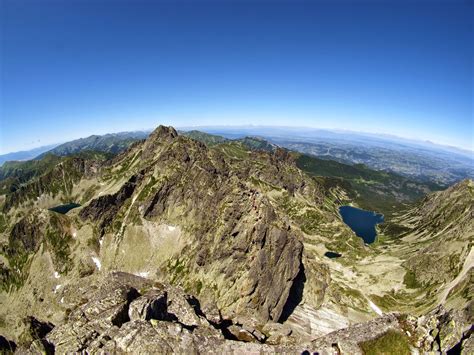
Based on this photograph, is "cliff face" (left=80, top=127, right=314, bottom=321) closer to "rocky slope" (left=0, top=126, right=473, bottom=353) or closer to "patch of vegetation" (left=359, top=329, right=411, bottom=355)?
"rocky slope" (left=0, top=126, right=473, bottom=353)

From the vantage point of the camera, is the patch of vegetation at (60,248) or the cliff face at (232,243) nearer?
the cliff face at (232,243)

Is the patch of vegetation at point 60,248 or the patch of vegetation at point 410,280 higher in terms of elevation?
the patch of vegetation at point 60,248

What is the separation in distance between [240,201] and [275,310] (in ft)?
173

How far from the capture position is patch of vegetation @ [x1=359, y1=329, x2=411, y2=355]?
114 ft

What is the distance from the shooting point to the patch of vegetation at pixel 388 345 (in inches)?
1369

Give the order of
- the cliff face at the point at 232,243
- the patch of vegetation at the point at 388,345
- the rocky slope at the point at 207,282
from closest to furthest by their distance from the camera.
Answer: the patch of vegetation at the point at 388,345
the rocky slope at the point at 207,282
the cliff face at the point at 232,243

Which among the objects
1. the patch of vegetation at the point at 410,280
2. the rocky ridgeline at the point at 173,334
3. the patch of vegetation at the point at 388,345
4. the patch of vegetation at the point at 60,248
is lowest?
the patch of vegetation at the point at 410,280

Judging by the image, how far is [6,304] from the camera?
174m

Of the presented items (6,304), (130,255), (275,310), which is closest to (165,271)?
(130,255)

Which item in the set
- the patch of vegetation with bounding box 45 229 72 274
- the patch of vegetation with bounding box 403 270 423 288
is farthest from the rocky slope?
the patch of vegetation with bounding box 403 270 423 288

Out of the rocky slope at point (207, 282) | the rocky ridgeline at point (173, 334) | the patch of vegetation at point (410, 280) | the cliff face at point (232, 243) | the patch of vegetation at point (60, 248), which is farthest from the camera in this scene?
the patch of vegetation at point (60, 248)

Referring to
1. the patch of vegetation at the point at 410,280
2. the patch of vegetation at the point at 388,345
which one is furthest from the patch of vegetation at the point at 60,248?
the patch of vegetation at the point at 410,280

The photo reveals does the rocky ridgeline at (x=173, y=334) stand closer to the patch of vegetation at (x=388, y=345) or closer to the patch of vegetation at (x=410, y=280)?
the patch of vegetation at (x=388, y=345)

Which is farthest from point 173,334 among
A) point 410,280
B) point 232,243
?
point 410,280
